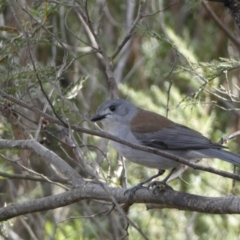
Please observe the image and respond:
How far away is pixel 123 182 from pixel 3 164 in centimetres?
186

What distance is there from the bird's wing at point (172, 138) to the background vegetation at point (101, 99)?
21cm

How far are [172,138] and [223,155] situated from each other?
62cm

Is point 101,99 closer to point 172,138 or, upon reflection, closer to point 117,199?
point 172,138

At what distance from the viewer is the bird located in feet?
14.8

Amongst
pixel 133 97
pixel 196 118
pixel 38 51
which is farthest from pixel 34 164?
pixel 196 118

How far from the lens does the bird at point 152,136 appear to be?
178 inches

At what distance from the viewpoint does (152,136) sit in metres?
4.88

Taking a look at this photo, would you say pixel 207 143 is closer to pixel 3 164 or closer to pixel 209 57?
pixel 3 164

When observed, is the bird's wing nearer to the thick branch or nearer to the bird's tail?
the bird's tail

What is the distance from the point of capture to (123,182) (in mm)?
4891

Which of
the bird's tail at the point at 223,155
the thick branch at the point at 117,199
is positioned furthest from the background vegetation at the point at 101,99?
Answer: the bird's tail at the point at 223,155

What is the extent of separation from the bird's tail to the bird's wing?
13 centimetres

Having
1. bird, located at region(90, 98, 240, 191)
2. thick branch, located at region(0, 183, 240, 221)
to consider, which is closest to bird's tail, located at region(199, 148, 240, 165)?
bird, located at region(90, 98, 240, 191)

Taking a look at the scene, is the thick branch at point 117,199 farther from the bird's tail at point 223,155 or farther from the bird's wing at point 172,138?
the bird's wing at point 172,138
